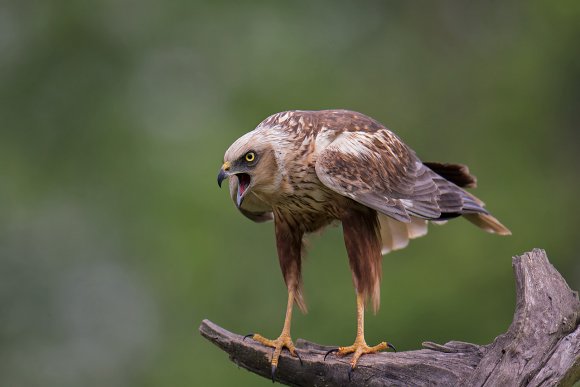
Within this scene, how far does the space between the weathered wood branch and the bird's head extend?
0.95 m

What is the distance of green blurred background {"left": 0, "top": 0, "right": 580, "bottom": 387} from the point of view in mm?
13844

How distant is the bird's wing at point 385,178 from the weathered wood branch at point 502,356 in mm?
1002

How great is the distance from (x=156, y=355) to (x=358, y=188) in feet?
29.4

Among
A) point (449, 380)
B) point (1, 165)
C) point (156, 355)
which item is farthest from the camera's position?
point (1, 165)

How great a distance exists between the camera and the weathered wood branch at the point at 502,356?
5836 millimetres

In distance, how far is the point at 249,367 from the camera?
22.3ft

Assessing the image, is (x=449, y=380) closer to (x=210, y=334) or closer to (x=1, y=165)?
(x=210, y=334)

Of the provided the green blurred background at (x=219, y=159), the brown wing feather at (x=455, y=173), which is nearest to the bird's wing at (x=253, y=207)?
the brown wing feather at (x=455, y=173)

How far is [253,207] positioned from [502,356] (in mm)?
2410

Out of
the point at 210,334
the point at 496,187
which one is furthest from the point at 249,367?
the point at 496,187

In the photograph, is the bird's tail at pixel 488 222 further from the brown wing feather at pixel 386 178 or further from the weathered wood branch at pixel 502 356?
the weathered wood branch at pixel 502 356

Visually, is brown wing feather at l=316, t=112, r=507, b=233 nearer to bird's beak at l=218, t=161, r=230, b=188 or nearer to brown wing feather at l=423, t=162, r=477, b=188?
Result: brown wing feather at l=423, t=162, r=477, b=188

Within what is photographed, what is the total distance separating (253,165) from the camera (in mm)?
6668

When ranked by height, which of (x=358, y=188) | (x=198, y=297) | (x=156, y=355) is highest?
(x=358, y=188)
